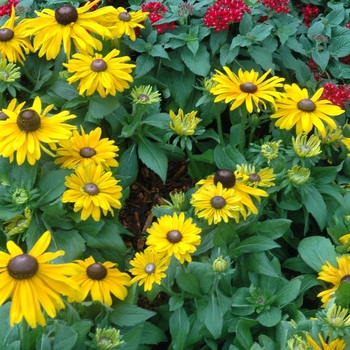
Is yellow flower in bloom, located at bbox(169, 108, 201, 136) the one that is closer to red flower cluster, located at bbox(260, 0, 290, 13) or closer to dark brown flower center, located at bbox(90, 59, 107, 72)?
dark brown flower center, located at bbox(90, 59, 107, 72)

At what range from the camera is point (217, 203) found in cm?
197

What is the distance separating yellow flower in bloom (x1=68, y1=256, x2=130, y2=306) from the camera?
1.94 meters

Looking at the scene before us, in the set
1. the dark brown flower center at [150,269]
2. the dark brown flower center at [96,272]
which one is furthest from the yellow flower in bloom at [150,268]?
A: the dark brown flower center at [96,272]

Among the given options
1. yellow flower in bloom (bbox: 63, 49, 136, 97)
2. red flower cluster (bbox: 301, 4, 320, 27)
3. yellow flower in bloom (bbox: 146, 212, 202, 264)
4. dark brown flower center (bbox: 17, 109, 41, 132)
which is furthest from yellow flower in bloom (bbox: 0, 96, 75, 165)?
red flower cluster (bbox: 301, 4, 320, 27)

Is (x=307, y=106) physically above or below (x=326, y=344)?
above

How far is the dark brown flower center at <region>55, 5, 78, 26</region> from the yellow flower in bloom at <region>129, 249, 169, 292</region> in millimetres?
1036

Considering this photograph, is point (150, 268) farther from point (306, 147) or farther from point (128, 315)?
point (306, 147)

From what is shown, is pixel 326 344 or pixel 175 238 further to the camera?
pixel 175 238

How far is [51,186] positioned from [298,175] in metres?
0.91

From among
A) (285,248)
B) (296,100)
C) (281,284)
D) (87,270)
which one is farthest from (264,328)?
(296,100)

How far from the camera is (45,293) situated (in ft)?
4.72

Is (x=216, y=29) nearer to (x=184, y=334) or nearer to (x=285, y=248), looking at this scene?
(x=285, y=248)

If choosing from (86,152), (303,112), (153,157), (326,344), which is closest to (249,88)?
(303,112)

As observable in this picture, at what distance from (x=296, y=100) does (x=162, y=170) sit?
2.03ft
